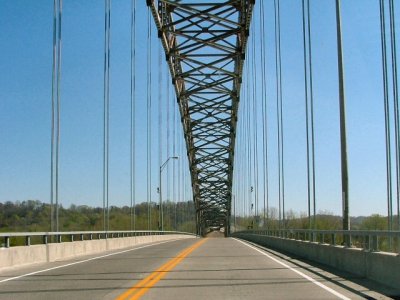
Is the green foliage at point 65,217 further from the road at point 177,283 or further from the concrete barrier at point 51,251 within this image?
the road at point 177,283

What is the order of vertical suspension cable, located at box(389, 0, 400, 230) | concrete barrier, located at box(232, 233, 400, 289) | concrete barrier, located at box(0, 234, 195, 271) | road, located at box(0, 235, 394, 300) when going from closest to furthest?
road, located at box(0, 235, 394, 300) → concrete barrier, located at box(232, 233, 400, 289) → vertical suspension cable, located at box(389, 0, 400, 230) → concrete barrier, located at box(0, 234, 195, 271)

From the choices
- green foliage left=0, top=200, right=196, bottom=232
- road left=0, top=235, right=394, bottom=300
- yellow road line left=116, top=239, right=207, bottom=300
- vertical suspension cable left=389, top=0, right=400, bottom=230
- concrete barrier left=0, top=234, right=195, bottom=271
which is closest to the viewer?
yellow road line left=116, top=239, right=207, bottom=300

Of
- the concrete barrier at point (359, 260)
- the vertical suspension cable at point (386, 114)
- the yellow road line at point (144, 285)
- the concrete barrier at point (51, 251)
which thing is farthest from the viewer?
the concrete barrier at point (51, 251)

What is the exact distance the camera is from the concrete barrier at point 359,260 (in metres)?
11.3

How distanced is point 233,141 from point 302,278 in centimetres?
7356

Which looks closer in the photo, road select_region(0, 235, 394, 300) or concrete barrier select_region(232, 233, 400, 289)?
road select_region(0, 235, 394, 300)

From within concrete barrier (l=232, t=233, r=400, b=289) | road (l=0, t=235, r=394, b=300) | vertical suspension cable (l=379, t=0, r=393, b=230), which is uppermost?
vertical suspension cable (l=379, t=0, r=393, b=230)

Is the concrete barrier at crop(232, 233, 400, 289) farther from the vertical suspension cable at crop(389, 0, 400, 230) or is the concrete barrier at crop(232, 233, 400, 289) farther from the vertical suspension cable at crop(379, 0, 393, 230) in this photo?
the vertical suspension cable at crop(389, 0, 400, 230)

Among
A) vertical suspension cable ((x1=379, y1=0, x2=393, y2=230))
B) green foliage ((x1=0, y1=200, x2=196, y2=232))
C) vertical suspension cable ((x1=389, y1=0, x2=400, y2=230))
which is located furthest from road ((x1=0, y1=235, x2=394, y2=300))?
green foliage ((x1=0, y1=200, x2=196, y2=232))

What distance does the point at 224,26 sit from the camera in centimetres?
4997

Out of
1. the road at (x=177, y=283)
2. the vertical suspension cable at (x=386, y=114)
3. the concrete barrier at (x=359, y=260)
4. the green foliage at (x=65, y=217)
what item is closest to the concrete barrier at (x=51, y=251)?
the road at (x=177, y=283)

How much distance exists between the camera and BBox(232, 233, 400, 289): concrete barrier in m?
11.3

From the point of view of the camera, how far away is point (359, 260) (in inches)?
544

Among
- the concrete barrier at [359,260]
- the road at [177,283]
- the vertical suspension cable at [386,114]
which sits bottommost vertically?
the road at [177,283]
